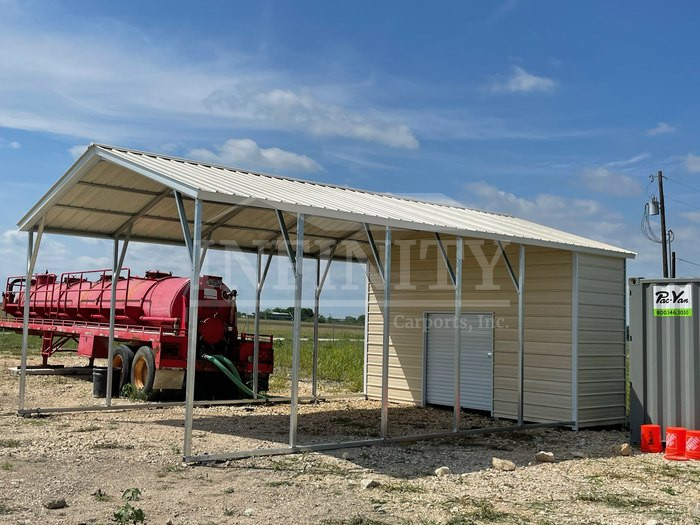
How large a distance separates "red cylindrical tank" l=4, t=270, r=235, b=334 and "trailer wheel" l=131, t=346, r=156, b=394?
0.81 meters

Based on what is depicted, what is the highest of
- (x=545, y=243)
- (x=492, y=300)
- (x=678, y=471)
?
(x=545, y=243)

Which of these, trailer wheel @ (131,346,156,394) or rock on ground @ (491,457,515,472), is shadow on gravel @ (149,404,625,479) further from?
trailer wheel @ (131,346,156,394)

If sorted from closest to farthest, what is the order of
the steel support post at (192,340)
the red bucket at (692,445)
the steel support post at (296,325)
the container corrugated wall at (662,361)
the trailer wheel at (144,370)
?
the steel support post at (192,340) → the steel support post at (296,325) → the red bucket at (692,445) → the container corrugated wall at (662,361) → the trailer wheel at (144,370)

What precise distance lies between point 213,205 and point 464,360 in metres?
5.83

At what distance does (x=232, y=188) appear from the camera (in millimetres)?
9461

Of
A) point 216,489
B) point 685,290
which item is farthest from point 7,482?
point 685,290

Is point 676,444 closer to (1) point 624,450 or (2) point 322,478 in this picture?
(1) point 624,450

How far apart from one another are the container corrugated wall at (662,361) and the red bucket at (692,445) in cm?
65

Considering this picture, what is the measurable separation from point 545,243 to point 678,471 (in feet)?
14.2

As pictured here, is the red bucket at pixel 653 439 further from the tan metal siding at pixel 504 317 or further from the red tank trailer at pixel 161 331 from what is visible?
the red tank trailer at pixel 161 331

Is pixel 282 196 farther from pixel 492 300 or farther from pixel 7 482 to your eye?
pixel 492 300

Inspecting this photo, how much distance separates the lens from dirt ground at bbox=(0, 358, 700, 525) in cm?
661

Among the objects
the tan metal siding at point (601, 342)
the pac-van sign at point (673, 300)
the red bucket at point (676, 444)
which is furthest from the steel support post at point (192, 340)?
the tan metal siding at point (601, 342)

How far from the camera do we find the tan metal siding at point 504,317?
508 inches
